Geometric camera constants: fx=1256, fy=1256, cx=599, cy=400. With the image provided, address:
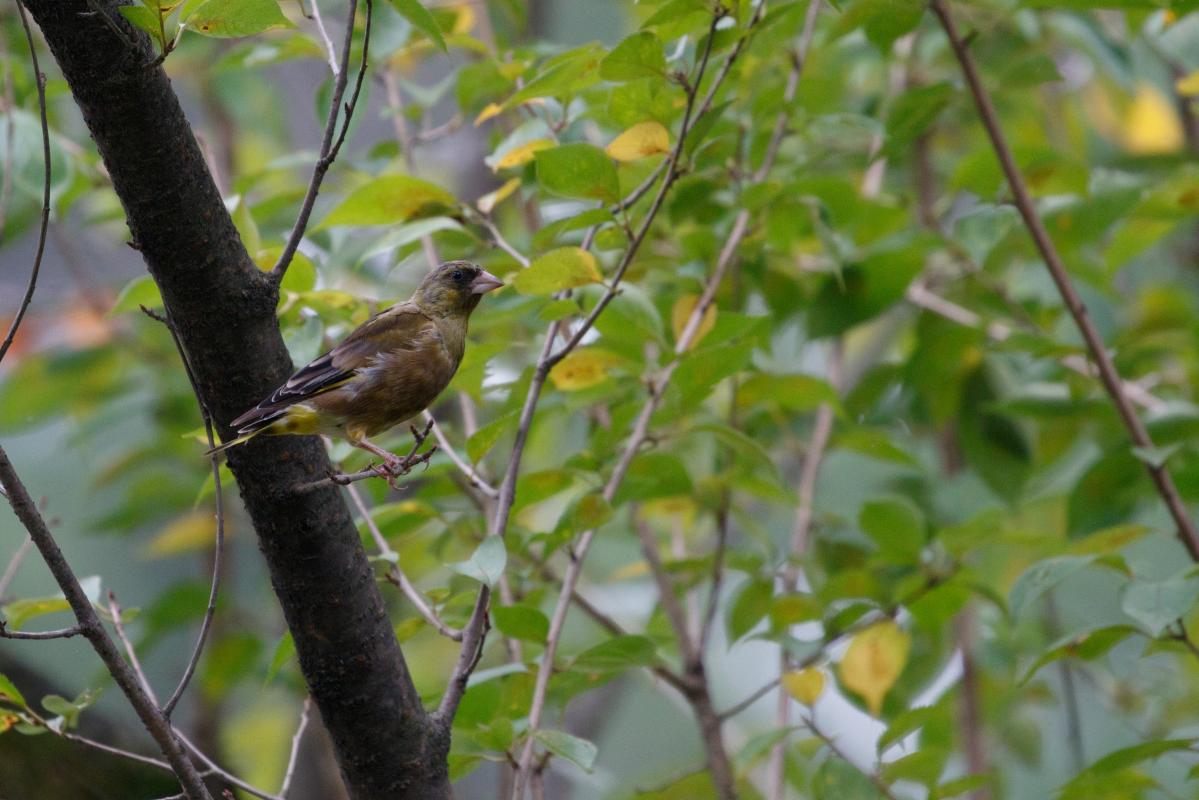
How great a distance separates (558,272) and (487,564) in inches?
20.3

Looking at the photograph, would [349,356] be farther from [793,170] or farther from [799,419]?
[799,419]

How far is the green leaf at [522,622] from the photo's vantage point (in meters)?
2.08

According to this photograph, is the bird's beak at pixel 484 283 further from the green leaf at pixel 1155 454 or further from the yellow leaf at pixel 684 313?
the green leaf at pixel 1155 454

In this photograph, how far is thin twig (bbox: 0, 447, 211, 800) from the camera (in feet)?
4.89

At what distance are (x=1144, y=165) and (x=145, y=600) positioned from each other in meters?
4.12

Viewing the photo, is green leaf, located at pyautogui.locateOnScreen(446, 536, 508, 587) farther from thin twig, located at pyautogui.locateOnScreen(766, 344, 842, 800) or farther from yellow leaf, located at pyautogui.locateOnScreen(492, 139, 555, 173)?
thin twig, located at pyautogui.locateOnScreen(766, 344, 842, 800)

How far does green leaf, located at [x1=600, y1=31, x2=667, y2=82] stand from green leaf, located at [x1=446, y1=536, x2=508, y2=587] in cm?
76

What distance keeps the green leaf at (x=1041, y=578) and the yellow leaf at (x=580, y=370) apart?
836mm

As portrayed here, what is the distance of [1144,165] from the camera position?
4.11 m

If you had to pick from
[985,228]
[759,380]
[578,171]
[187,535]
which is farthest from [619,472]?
[187,535]

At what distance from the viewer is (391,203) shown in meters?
2.37

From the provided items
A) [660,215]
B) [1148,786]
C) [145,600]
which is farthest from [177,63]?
[1148,786]

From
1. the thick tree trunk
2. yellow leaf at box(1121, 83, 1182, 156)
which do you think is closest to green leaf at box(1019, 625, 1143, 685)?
the thick tree trunk

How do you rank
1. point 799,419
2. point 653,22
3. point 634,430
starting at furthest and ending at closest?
point 799,419, point 634,430, point 653,22
